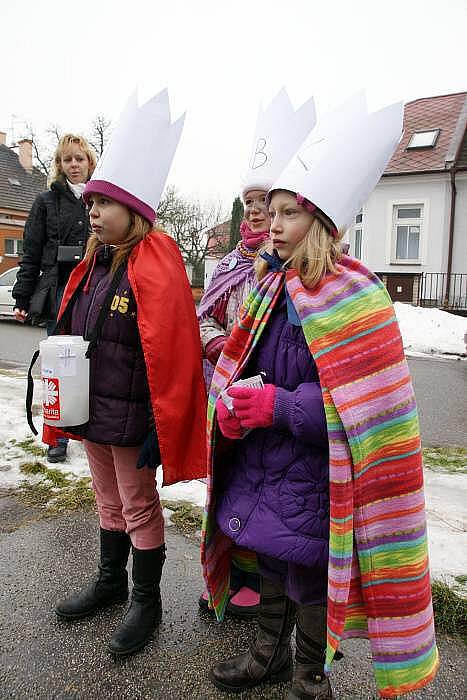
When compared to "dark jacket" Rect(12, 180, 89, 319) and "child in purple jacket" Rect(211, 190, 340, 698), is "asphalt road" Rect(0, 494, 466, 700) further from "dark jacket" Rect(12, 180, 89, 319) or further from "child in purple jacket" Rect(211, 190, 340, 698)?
"dark jacket" Rect(12, 180, 89, 319)

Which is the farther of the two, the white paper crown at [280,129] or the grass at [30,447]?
the grass at [30,447]

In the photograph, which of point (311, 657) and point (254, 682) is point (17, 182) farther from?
point (311, 657)

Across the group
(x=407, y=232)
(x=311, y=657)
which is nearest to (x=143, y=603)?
(x=311, y=657)

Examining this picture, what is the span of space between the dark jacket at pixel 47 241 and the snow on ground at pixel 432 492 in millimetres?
1170

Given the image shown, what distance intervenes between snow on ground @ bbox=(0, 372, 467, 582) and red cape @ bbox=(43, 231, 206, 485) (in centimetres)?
120

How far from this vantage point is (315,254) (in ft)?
5.82

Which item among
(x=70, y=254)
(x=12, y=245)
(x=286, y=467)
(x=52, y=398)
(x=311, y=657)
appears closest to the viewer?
(x=286, y=467)

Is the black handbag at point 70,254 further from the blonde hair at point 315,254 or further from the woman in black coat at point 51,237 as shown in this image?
the blonde hair at point 315,254

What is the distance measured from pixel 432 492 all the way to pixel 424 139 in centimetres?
1851

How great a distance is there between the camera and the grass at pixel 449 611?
2.41 metres

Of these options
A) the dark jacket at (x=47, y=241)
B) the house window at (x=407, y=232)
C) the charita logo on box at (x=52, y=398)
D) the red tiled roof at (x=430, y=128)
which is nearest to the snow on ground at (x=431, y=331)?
the house window at (x=407, y=232)

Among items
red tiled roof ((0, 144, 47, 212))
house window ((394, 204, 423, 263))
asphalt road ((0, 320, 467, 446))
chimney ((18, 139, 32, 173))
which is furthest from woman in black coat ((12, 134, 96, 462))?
chimney ((18, 139, 32, 173))

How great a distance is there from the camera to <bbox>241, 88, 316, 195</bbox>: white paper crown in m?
2.50

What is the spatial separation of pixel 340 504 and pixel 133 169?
4.98ft
